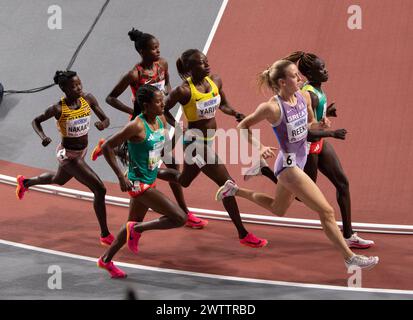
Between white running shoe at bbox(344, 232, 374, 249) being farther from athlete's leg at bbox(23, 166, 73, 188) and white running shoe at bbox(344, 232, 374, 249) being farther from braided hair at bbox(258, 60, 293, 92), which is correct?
athlete's leg at bbox(23, 166, 73, 188)

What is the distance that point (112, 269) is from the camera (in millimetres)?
9203

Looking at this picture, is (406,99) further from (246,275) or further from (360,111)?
(246,275)

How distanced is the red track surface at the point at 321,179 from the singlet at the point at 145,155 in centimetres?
132

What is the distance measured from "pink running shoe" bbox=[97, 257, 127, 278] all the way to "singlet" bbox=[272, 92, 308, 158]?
2.25 meters

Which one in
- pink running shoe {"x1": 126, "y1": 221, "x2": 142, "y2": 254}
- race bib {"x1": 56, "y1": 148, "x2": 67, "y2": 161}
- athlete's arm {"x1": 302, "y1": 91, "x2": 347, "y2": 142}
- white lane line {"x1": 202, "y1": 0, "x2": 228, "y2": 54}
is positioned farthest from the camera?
white lane line {"x1": 202, "y1": 0, "x2": 228, "y2": 54}

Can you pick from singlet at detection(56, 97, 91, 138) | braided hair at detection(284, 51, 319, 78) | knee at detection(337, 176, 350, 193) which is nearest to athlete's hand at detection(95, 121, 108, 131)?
singlet at detection(56, 97, 91, 138)

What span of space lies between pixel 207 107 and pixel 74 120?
1.63 metres

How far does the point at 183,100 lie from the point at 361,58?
515 centimetres

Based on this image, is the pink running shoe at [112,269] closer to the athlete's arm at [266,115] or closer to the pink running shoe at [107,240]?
the pink running shoe at [107,240]

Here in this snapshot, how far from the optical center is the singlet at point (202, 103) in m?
9.82

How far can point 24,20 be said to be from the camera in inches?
648

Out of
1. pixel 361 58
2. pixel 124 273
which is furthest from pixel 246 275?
pixel 361 58

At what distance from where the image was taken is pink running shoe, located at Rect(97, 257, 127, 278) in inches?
361

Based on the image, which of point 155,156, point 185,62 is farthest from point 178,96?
A: point 155,156
